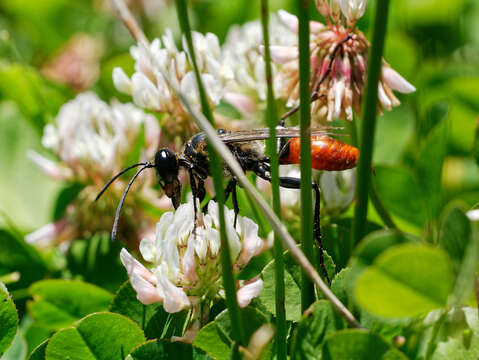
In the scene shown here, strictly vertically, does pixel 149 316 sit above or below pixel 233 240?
below

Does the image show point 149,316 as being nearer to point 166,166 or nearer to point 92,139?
point 166,166

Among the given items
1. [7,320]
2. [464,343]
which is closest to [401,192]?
[464,343]

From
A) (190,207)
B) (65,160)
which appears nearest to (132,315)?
(190,207)

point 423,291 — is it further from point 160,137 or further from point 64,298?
point 160,137

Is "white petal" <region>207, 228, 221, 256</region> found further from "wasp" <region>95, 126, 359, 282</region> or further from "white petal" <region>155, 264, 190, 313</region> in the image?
"wasp" <region>95, 126, 359, 282</region>

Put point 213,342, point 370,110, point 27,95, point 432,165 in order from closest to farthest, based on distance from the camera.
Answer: point 370,110 → point 213,342 → point 432,165 → point 27,95

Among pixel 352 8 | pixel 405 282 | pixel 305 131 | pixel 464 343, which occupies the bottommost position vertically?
pixel 464 343

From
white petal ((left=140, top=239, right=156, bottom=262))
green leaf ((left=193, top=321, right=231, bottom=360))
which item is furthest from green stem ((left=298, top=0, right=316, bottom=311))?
white petal ((left=140, top=239, right=156, bottom=262))

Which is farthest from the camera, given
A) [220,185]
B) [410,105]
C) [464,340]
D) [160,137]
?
[410,105]

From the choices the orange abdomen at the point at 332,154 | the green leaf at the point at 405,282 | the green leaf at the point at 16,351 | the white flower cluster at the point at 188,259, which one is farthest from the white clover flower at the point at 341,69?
the green leaf at the point at 16,351
